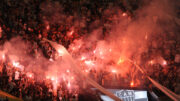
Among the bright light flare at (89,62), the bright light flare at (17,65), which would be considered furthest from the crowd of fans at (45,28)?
the bright light flare at (89,62)

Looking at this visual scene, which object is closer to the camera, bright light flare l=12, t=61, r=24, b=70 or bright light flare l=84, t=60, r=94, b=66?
bright light flare l=12, t=61, r=24, b=70

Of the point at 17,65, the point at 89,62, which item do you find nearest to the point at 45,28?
the point at 17,65

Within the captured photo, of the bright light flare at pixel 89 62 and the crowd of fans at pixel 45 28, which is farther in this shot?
the bright light flare at pixel 89 62

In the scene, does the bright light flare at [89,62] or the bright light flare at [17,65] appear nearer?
the bright light flare at [17,65]

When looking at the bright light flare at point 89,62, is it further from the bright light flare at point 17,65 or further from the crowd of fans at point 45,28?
the bright light flare at point 17,65

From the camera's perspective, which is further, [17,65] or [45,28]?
[45,28]

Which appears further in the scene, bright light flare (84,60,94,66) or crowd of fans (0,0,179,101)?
bright light flare (84,60,94,66)

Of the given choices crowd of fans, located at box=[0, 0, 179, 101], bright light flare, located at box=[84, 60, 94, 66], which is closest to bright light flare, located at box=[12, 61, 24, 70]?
crowd of fans, located at box=[0, 0, 179, 101]

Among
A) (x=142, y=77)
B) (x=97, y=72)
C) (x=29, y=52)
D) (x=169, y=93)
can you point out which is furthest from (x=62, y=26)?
(x=169, y=93)

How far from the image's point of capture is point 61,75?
93.8 inches

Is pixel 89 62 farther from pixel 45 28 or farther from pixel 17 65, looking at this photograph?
pixel 17 65

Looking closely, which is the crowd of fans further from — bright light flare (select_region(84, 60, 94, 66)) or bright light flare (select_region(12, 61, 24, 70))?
bright light flare (select_region(84, 60, 94, 66))

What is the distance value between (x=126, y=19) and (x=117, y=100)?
1.38 metres

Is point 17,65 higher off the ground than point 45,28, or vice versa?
point 45,28
